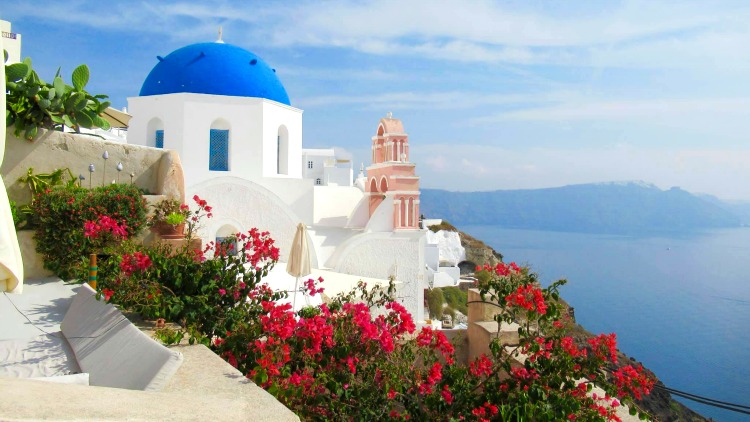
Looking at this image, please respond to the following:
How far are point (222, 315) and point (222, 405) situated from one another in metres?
2.59

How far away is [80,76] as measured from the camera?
793cm

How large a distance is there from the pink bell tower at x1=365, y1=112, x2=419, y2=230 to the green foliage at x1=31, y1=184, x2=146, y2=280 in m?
8.58

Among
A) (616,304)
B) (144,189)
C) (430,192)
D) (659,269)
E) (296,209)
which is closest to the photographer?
(144,189)

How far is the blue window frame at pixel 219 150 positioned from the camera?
563 inches

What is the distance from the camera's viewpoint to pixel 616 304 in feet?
231

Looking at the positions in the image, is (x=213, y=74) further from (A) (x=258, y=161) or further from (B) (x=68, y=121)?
(B) (x=68, y=121)

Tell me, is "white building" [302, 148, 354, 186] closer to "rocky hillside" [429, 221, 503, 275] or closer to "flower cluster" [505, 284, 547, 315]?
"rocky hillside" [429, 221, 503, 275]

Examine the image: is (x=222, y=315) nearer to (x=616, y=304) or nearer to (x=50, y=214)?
(x=50, y=214)

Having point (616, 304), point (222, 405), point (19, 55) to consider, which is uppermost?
point (19, 55)

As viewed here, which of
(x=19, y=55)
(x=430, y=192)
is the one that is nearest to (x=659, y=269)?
(x=430, y=192)

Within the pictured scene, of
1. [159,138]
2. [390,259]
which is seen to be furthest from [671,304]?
[159,138]

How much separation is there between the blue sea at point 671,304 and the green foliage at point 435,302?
18260 mm

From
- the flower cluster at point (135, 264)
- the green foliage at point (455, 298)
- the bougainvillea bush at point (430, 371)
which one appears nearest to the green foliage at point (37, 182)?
the flower cluster at point (135, 264)

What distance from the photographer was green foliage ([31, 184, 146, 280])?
6426 millimetres
